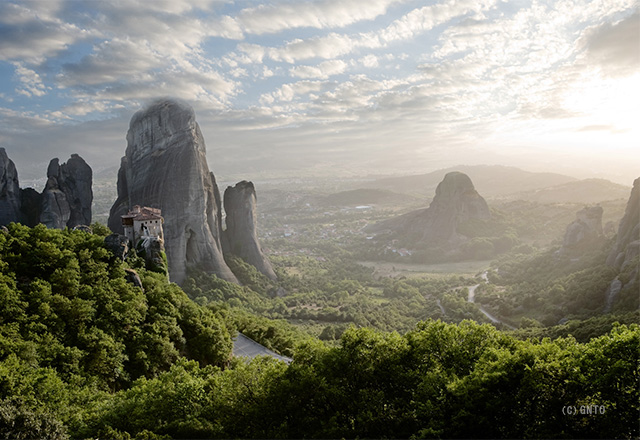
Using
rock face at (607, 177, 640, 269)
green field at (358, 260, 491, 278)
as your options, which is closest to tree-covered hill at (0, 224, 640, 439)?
rock face at (607, 177, 640, 269)

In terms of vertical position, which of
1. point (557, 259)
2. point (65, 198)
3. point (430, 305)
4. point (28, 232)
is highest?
point (65, 198)

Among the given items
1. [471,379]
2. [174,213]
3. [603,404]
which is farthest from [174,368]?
[174,213]

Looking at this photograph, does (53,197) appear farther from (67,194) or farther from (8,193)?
(8,193)

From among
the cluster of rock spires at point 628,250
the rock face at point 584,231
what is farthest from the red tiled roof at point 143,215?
the rock face at point 584,231

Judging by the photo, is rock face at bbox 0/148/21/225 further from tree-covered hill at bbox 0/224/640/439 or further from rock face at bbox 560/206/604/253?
rock face at bbox 560/206/604/253

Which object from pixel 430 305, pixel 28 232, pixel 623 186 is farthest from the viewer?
pixel 623 186

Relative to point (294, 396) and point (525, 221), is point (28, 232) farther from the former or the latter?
point (525, 221)
